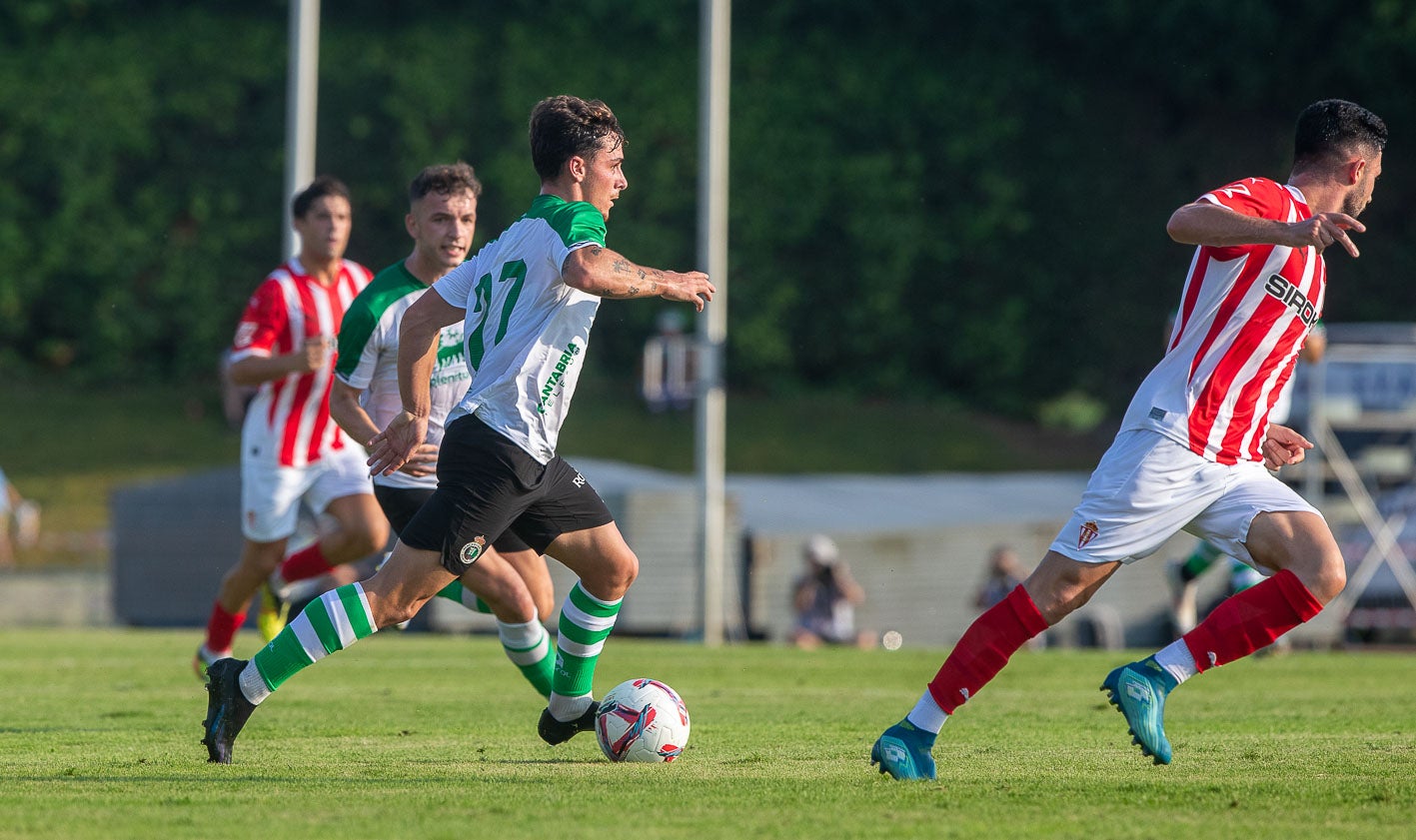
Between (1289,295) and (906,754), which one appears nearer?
(906,754)

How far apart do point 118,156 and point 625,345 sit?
10.0 meters

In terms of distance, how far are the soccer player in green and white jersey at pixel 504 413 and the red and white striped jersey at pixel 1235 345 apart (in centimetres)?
170

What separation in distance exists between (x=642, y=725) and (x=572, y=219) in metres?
1.88

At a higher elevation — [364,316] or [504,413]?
[364,316]

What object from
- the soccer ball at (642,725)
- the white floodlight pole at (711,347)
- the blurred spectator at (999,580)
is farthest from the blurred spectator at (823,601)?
the soccer ball at (642,725)

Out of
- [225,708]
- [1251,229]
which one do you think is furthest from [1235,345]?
[225,708]

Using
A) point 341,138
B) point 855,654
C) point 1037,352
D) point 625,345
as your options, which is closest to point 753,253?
point 625,345

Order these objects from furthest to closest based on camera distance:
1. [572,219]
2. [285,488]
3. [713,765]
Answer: [285,488] → [713,765] → [572,219]

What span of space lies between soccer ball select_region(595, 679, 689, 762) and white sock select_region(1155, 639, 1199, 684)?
174 centimetres

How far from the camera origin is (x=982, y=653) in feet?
19.5

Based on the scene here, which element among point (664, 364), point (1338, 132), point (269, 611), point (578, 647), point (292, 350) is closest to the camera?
point (1338, 132)

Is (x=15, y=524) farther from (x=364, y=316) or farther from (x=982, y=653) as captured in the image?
(x=982, y=653)

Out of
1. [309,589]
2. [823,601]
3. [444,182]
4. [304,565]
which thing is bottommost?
[823,601]

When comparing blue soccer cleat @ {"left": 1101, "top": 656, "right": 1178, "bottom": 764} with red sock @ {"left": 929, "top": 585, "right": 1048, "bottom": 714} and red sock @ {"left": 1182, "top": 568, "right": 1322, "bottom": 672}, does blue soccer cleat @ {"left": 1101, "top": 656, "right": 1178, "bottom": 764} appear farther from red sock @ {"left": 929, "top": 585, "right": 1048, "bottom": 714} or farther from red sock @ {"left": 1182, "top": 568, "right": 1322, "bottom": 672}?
red sock @ {"left": 929, "top": 585, "right": 1048, "bottom": 714}
